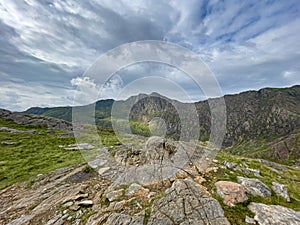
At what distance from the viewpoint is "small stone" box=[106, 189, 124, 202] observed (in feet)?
41.0

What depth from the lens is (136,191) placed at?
1291 centimetres

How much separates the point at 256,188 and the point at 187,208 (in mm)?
5535

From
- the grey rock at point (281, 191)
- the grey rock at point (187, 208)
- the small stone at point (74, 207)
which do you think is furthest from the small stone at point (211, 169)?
the small stone at point (74, 207)

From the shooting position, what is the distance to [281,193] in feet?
44.4

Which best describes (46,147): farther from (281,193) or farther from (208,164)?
(281,193)

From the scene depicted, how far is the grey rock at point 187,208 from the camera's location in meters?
10.1

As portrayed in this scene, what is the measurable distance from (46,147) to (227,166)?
104 feet

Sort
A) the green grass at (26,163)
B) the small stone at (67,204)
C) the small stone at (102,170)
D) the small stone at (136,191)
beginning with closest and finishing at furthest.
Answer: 1. the small stone at (136,191)
2. the small stone at (67,204)
3. the small stone at (102,170)
4. the green grass at (26,163)

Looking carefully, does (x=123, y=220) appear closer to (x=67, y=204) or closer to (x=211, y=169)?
(x=67, y=204)

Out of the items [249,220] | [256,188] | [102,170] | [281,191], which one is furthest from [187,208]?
[102,170]

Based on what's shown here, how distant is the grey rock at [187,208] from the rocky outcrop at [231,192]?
0.89 meters

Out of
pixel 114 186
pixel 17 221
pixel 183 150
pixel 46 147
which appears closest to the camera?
pixel 17 221

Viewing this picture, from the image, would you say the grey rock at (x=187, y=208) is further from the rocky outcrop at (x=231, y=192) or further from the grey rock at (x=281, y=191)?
the grey rock at (x=281, y=191)

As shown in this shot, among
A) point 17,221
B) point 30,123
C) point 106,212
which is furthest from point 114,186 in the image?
point 30,123
